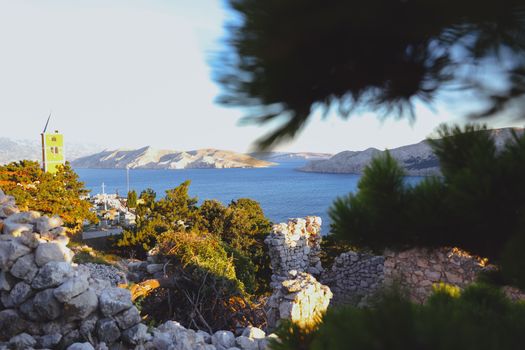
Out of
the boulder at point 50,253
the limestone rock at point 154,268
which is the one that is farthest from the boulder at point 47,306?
the limestone rock at point 154,268

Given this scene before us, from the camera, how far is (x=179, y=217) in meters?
14.9

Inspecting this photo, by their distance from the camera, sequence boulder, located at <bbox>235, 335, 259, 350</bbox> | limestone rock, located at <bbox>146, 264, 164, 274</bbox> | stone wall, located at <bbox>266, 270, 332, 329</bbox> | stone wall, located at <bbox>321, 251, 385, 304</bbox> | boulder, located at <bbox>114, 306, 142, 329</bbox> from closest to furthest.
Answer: boulder, located at <bbox>114, 306, 142, 329</bbox> → boulder, located at <bbox>235, 335, 259, 350</bbox> → stone wall, located at <bbox>266, 270, 332, 329</bbox> → limestone rock, located at <bbox>146, 264, 164, 274</bbox> → stone wall, located at <bbox>321, 251, 385, 304</bbox>

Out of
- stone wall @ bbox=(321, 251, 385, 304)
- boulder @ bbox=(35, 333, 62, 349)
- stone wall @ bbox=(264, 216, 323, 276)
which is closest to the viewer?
boulder @ bbox=(35, 333, 62, 349)

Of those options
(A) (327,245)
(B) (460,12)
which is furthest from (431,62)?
(A) (327,245)

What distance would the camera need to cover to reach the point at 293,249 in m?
11.8

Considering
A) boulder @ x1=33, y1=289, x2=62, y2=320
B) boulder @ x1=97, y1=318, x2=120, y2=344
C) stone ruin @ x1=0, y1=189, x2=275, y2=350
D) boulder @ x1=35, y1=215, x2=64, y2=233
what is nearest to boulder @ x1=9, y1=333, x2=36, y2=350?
stone ruin @ x1=0, y1=189, x2=275, y2=350

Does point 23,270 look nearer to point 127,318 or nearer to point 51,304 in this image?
point 51,304

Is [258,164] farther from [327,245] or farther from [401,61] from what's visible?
[327,245]

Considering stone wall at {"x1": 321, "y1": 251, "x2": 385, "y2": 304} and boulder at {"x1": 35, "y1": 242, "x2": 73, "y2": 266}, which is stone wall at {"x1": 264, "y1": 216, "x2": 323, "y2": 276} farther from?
boulder at {"x1": 35, "y1": 242, "x2": 73, "y2": 266}

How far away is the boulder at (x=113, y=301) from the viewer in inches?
180

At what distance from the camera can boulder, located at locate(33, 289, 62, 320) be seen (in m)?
4.34

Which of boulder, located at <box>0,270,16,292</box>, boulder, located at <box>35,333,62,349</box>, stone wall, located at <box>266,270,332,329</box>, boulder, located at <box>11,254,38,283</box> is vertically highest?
boulder, located at <box>11,254,38,283</box>

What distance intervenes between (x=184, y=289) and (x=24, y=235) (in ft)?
10.0

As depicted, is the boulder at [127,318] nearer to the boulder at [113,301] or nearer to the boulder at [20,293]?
the boulder at [113,301]
